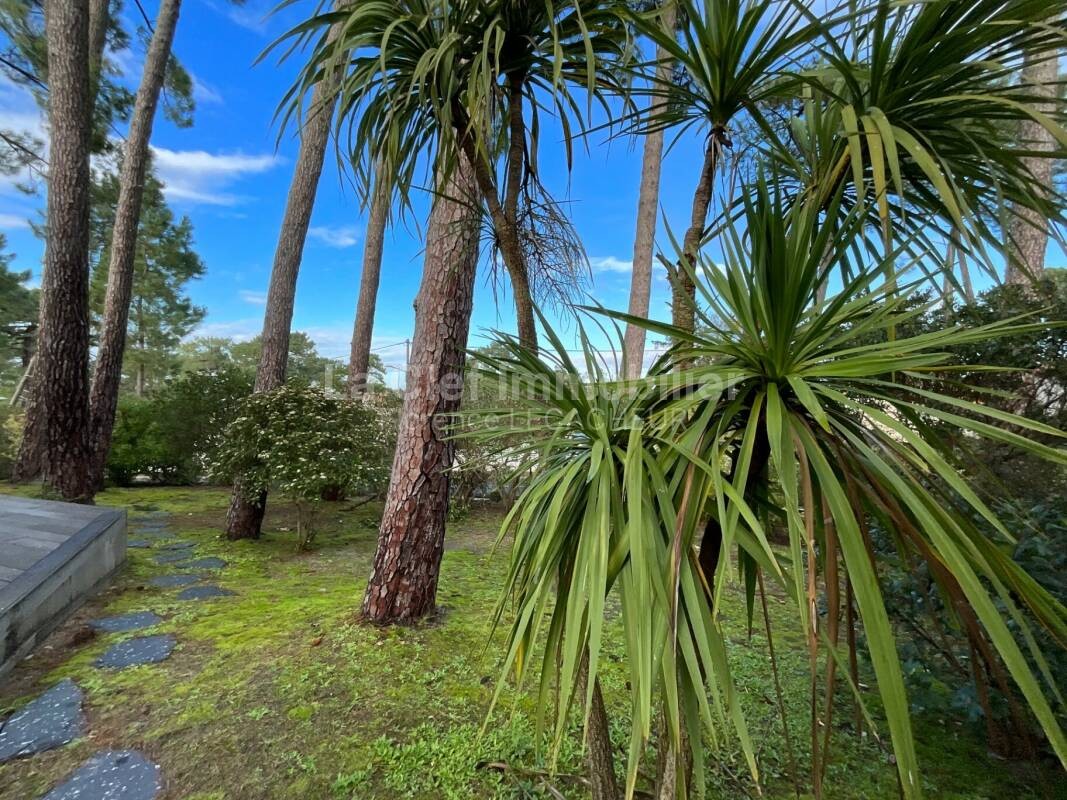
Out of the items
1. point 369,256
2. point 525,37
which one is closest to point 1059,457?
point 525,37

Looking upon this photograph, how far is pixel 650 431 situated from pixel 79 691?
8.70 feet

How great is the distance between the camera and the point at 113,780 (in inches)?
61.4

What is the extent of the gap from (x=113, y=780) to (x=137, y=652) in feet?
3.35

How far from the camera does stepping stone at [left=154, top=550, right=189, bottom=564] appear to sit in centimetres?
380

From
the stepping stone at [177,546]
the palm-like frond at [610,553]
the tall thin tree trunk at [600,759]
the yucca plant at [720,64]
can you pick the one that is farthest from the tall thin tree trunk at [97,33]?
the tall thin tree trunk at [600,759]

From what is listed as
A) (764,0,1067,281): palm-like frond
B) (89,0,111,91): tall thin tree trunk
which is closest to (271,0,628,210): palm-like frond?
(764,0,1067,281): palm-like frond

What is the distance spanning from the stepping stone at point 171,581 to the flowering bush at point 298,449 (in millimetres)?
940

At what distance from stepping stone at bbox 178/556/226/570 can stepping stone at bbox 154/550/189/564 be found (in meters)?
0.12

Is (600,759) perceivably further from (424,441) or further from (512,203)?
(424,441)

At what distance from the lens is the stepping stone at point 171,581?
3291 mm

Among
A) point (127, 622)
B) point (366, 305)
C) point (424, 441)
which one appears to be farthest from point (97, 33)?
point (424, 441)

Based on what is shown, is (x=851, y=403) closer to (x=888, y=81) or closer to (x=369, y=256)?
(x=888, y=81)

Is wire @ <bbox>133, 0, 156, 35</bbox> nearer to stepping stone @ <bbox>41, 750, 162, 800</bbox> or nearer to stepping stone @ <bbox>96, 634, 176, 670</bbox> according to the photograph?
stepping stone @ <bbox>96, 634, 176, 670</bbox>

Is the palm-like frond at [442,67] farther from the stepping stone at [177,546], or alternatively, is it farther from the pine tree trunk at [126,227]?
the pine tree trunk at [126,227]
